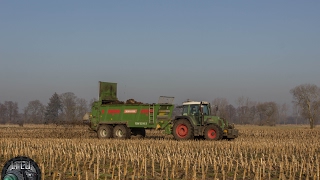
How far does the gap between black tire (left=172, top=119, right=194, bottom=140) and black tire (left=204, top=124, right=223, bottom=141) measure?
2.60 ft

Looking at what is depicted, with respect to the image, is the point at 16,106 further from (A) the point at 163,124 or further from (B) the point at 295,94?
(A) the point at 163,124

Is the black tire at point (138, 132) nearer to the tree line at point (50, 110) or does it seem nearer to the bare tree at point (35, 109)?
the tree line at point (50, 110)

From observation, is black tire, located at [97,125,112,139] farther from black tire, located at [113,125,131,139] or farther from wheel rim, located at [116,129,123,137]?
wheel rim, located at [116,129,123,137]

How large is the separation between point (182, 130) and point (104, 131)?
5.17 m

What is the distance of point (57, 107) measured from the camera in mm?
92500

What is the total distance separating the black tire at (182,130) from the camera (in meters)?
21.7

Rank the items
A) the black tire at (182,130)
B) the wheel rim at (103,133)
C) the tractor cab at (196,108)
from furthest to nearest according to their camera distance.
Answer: the wheel rim at (103,133) < the tractor cab at (196,108) < the black tire at (182,130)

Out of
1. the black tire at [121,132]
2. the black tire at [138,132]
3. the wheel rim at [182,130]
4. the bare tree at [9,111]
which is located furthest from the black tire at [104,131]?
the bare tree at [9,111]

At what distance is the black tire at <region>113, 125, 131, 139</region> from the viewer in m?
24.0

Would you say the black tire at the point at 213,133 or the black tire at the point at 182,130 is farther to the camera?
the black tire at the point at 182,130

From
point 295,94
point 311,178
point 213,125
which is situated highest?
A: point 295,94

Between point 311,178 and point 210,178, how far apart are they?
7.70 feet

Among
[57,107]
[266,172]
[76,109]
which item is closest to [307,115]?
[76,109]

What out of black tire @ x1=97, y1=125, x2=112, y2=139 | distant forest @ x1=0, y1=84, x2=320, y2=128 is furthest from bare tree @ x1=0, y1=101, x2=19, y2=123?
black tire @ x1=97, y1=125, x2=112, y2=139
